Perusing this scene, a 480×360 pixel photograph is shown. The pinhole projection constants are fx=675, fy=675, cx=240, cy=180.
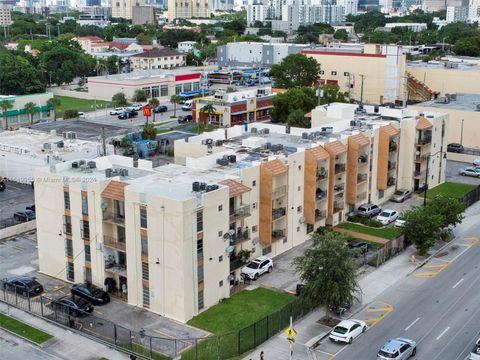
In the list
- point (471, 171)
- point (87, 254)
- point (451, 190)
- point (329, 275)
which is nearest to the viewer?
point (329, 275)

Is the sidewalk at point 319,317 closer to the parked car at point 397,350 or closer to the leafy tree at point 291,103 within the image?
the parked car at point 397,350

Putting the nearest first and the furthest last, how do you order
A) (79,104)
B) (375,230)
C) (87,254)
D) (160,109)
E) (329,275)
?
(329,275) → (87,254) → (375,230) → (160,109) → (79,104)

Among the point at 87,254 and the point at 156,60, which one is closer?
the point at 87,254

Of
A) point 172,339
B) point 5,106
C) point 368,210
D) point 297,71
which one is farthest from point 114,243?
point 297,71

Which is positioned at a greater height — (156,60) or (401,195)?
(156,60)

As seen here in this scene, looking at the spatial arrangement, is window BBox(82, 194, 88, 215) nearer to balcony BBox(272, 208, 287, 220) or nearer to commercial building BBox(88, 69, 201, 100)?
balcony BBox(272, 208, 287, 220)

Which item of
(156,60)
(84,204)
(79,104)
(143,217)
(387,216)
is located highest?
(156,60)

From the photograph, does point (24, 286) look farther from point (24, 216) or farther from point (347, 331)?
point (347, 331)
